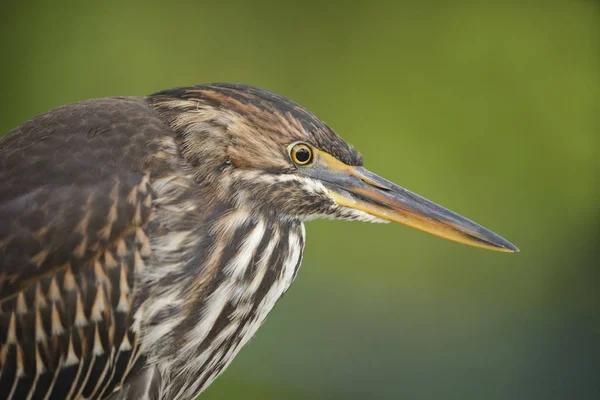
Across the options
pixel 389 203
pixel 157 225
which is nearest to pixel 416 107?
pixel 389 203

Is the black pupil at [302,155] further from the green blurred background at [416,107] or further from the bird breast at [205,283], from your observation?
the green blurred background at [416,107]

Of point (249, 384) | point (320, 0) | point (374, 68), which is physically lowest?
point (249, 384)

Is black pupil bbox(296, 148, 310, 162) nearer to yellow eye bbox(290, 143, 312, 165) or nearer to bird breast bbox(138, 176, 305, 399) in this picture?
yellow eye bbox(290, 143, 312, 165)

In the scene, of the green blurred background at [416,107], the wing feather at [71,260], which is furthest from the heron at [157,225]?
the green blurred background at [416,107]

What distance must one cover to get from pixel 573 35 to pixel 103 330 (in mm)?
3504

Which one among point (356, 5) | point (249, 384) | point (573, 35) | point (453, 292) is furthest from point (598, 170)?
point (249, 384)

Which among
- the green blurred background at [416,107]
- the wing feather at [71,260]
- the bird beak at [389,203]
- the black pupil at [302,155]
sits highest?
the green blurred background at [416,107]

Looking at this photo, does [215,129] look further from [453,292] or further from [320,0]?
[320,0]

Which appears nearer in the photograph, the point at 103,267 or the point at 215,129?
the point at 103,267

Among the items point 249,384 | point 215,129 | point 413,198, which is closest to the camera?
point 215,129

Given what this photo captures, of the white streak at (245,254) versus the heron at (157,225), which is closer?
the heron at (157,225)

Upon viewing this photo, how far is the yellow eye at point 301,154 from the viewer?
72.5 inches

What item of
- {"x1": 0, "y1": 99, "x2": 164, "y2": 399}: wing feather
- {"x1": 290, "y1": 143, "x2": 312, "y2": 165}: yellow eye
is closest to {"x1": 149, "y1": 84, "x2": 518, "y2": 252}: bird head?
{"x1": 290, "y1": 143, "x2": 312, "y2": 165}: yellow eye

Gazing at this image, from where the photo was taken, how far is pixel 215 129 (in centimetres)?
182
